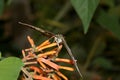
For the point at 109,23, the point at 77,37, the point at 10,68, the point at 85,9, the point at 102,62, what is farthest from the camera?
the point at 77,37

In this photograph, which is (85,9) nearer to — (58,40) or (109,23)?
(58,40)

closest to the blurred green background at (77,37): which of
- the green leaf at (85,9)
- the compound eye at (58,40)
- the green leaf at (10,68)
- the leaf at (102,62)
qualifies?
the leaf at (102,62)

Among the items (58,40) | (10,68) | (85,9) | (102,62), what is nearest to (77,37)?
(102,62)

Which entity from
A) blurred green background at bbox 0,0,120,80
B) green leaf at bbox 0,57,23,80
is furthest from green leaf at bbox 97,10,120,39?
green leaf at bbox 0,57,23,80

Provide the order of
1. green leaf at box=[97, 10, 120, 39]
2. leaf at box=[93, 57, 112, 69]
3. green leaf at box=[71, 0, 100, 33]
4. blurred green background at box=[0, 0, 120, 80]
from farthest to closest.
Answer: leaf at box=[93, 57, 112, 69] → blurred green background at box=[0, 0, 120, 80] → green leaf at box=[97, 10, 120, 39] → green leaf at box=[71, 0, 100, 33]

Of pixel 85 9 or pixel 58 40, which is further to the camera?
pixel 85 9

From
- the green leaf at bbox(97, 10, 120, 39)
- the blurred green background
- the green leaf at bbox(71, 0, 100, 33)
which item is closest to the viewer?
the green leaf at bbox(71, 0, 100, 33)

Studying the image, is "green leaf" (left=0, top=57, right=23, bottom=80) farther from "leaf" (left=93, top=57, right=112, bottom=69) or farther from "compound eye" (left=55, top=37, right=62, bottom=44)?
"leaf" (left=93, top=57, right=112, bottom=69)

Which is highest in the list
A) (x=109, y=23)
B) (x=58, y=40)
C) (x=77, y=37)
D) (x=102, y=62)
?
(x=58, y=40)
